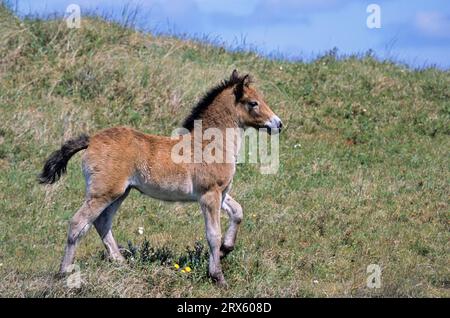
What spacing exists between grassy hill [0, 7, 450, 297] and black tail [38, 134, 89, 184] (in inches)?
40.9

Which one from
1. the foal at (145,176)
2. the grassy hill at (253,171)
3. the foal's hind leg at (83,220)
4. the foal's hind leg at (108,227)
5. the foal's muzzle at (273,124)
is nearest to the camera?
the foal's hind leg at (83,220)

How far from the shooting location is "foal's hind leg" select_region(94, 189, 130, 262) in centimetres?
957

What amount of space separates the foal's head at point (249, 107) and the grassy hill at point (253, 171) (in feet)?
5.24

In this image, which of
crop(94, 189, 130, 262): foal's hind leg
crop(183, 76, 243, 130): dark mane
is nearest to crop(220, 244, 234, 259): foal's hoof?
crop(94, 189, 130, 262): foal's hind leg

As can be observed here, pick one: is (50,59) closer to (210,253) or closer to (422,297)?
(210,253)

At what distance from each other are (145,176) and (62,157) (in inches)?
40.4

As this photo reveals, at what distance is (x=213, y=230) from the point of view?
9.28 meters

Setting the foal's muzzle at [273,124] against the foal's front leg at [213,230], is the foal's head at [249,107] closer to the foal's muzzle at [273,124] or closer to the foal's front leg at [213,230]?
the foal's muzzle at [273,124]

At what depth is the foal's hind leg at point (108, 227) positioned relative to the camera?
31.4ft

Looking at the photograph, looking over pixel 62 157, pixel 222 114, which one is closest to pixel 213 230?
pixel 222 114

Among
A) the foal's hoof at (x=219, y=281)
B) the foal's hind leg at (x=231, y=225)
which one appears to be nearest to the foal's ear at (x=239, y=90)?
the foal's hind leg at (x=231, y=225)

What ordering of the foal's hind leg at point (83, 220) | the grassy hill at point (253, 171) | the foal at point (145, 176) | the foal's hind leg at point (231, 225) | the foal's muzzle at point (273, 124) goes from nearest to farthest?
the foal's hind leg at point (83, 220) → the foal at point (145, 176) → the grassy hill at point (253, 171) → the foal's hind leg at point (231, 225) → the foal's muzzle at point (273, 124)

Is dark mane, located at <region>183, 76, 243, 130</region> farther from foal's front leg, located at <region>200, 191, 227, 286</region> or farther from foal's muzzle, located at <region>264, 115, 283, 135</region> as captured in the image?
foal's front leg, located at <region>200, 191, 227, 286</region>

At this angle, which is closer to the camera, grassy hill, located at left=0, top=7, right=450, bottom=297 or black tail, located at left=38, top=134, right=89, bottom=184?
grassy hill, located at left=0, top=7, right=450, bottom=297
